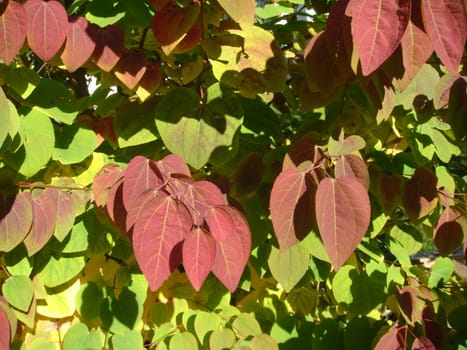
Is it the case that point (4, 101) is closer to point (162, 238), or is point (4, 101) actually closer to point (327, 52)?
point (162, 238)

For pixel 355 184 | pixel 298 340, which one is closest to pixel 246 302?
pixel 298 340

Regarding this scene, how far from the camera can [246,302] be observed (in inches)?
55.4

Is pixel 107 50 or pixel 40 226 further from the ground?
pixel 107 50

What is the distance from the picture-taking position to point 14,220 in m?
0.98

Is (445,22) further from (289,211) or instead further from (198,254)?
(198,254)

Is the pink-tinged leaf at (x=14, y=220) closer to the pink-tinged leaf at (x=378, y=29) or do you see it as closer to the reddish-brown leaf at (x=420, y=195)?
the pink-tinged leaf at (x=378, y=29)

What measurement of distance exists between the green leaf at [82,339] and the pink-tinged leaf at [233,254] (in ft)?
1.65

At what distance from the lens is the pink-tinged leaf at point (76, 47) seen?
3.02 feet

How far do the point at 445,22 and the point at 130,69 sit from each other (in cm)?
57

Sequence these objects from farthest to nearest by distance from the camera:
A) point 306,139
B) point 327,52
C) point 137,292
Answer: point 137,292, point 306,139, point 327,52

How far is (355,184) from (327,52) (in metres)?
0.26

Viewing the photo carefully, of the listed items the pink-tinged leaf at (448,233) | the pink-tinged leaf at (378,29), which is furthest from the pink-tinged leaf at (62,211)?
the pink-tinged leaf at (448,233)

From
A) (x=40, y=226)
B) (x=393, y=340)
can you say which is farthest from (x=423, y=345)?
(x=40, y=226)

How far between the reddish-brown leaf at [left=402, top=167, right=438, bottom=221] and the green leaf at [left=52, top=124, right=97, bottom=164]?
686mm
